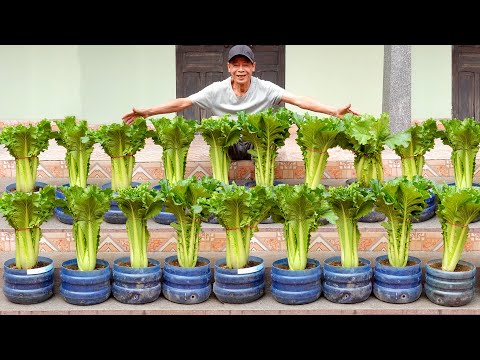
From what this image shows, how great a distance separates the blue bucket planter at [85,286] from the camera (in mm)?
6668

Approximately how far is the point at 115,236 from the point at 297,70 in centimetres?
516

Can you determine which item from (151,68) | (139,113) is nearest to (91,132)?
(139,113)

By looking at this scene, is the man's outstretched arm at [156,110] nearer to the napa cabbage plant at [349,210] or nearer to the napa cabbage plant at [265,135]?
the napa cabbage plant at [265,135]

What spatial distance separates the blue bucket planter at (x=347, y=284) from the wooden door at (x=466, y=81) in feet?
19.5

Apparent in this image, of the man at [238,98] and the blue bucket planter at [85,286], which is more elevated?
the man at [238,98]

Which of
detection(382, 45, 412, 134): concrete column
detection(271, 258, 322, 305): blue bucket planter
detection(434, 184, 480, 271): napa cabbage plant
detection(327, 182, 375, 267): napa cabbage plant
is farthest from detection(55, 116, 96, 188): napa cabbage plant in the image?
detection(382, 45, 412, 134): concrete column

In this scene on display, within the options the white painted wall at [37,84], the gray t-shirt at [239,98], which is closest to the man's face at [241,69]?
the gray t-shirt at [239,98]

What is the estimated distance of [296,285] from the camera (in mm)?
6652

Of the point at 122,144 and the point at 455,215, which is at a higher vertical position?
the point at 122,144

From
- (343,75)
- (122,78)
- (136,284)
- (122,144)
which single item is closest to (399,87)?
(343,75)

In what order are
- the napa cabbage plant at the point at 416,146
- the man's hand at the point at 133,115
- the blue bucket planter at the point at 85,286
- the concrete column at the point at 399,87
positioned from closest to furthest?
the blue bucket planter at the point at 85,286 → the napa cabbage plant at the point at 416,146 → the man's hand at the point at 133,115 → the concrete column at the point at 399,87

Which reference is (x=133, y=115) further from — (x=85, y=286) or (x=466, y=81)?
(x=466, y=81)

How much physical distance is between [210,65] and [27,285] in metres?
5.97

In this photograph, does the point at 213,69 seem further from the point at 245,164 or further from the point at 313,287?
the point at 313,287
